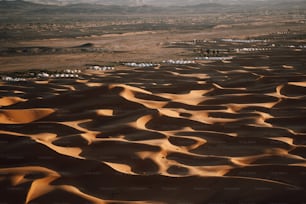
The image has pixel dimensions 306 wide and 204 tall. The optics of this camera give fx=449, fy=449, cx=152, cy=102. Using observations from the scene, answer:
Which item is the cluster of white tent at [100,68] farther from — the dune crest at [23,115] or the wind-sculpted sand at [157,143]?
the dune crest at [23,115]

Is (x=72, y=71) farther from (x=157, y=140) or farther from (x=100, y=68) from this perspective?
(x=157, y=140)

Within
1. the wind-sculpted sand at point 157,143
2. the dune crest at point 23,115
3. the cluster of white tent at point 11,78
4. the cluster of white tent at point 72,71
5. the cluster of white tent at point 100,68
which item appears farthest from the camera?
the cluster of white tent at point 100,68

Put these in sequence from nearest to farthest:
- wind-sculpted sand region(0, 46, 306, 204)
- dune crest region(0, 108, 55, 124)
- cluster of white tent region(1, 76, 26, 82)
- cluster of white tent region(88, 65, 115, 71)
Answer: wind-sculpted sand region(0, 46, 306, 204)
dune crest region(0, 108, 55, 124)
cluster of white tent region(1, 76, 26, 82)
cluster of white tent region(88, 65, 115, 71)

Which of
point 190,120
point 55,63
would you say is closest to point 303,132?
point 190,120

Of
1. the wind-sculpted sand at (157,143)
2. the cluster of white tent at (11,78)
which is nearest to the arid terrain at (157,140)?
the wind-sculpted sand at (157,143)

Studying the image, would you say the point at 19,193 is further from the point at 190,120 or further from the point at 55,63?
the point at 55,63

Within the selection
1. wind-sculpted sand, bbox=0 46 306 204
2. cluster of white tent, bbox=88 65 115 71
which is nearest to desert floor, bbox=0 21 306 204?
wind-sculpted sand, bbox=0 46 306 204

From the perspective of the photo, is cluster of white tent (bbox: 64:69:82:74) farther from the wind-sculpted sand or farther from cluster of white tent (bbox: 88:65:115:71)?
the wind-sculpted sand

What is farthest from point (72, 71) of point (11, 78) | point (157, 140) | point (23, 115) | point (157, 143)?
point (157, 143)
